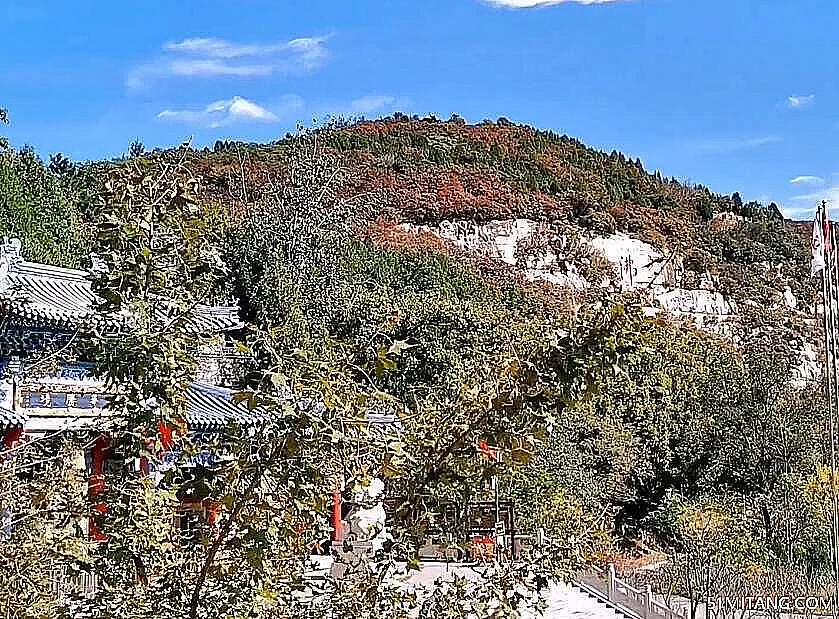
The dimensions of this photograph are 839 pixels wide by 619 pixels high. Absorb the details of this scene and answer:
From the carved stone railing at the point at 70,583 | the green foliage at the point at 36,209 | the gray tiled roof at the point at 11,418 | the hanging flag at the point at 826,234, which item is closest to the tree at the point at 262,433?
the carved stone railing at the point at 70,583

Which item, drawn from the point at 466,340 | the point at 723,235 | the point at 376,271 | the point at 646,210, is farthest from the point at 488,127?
the point at 466,340

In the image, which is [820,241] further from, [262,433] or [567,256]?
[567,256]

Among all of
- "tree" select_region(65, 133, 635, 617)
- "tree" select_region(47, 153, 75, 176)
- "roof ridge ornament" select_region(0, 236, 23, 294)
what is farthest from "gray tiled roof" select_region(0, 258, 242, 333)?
"tree" select_region(47, 153, 75, 176)

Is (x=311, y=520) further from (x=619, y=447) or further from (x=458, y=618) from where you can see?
(x=619, y=447)

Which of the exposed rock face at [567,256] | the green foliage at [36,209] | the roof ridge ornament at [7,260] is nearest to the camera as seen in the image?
the roof ridge ornament at [7,260]

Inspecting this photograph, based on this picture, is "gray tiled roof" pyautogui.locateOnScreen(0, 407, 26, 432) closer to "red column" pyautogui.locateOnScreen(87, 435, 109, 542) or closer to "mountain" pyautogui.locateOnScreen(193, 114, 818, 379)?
"red column" pyautogui.locateOnScreen(87, 435, 109, 542)

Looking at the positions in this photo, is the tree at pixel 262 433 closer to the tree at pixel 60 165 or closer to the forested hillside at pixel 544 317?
the forested hillside at pixel 544 317

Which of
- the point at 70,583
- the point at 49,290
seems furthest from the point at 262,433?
the point at 49,290

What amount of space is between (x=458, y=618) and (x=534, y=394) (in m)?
0.30

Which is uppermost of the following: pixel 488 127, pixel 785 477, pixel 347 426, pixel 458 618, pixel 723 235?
pixel 488 127

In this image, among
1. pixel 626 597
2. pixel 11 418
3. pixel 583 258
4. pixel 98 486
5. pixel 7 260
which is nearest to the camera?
pixel 98 486

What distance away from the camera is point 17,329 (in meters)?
7.18

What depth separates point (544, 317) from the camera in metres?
2.72

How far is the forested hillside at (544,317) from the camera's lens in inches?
54.4
